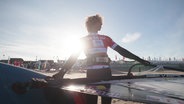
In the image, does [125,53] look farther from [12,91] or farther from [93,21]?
[12,91]

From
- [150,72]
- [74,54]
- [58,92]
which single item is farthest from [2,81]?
[150,72]

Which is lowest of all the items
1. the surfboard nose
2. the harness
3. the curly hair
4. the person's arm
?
the surfboard nose

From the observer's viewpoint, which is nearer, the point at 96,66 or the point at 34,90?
the point at 34,90

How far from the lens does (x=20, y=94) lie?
232 cm

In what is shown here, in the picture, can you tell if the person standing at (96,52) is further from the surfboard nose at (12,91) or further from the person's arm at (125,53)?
the surfboard nose at (12,91)

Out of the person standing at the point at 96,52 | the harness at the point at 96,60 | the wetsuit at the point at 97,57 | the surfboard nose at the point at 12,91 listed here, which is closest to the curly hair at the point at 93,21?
the person standing at the point at 96,52

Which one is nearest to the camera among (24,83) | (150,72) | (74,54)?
(24,83)

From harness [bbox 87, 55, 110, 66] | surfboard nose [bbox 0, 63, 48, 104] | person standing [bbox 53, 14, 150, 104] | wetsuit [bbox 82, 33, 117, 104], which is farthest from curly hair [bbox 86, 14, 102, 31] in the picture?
surfboard nose [bbox 0, 63, 48, 104]

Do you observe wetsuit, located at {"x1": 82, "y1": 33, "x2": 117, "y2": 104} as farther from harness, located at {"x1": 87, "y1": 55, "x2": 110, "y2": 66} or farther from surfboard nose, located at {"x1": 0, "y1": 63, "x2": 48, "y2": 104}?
surfboard nose, located at {"x1": 0, "y1": 63, "x2": 48, "y2": 104}

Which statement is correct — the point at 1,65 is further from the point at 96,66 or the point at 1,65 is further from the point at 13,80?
the point at 96,66

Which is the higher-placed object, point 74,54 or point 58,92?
point 74,54

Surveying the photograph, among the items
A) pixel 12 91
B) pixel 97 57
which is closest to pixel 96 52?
pixel 97 57

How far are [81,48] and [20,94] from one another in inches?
56.4

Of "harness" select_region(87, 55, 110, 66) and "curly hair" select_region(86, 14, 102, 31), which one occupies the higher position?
"curly hair" select_region(86, 14, 102, 31)
